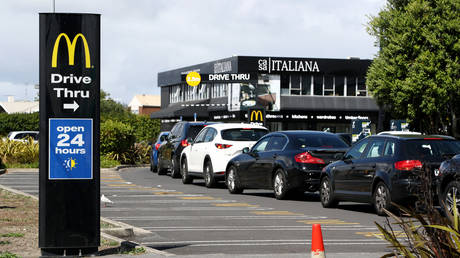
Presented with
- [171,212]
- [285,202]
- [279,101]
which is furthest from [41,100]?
[279,101]

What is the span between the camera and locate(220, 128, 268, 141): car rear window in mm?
22734

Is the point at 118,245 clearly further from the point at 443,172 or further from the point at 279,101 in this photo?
the point at 279,101

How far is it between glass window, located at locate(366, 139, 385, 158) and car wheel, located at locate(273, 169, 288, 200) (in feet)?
9.50

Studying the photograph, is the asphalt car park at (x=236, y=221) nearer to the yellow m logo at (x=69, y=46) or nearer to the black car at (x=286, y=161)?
the black car at (x=286, y=161)

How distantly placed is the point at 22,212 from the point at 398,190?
6.15 meters

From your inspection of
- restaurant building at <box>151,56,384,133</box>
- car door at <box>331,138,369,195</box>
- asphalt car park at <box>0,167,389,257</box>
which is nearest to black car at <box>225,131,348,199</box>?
asphalt car park at <box>0,167,389,257</box>

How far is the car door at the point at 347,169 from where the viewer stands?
1616 cm

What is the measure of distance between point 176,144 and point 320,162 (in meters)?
9.81

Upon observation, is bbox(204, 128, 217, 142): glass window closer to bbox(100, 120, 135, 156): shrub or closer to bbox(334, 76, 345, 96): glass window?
bbox(100, 120, 135, 156): shrub

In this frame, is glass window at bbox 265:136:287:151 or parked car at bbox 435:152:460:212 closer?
parked car at bbox 435:152:460:212

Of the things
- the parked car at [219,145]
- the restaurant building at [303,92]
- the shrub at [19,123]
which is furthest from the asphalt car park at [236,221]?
the shrub at [19,123]

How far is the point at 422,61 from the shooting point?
3853 centimetres

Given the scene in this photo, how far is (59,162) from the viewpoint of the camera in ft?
29.7

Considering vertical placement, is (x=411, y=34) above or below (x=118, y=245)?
above
